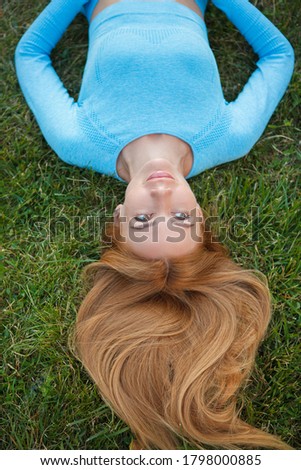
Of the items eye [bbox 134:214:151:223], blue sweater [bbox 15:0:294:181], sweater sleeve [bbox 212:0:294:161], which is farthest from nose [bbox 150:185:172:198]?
sweater sleeve [bbox 212:0:294:161]

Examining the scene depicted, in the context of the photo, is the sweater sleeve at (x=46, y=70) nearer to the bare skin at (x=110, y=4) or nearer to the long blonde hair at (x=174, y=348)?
the bare skin at (x=110, y=4)

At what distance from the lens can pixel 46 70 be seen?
3.51m

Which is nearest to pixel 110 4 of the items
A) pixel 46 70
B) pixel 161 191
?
pixel 46 70

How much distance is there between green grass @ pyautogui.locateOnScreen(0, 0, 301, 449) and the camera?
3.20 meters

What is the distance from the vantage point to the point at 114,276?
3.07 metres

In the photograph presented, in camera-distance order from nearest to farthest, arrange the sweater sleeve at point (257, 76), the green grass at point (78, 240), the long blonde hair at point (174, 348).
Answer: the long blonde hair at point (174, 348), the green grass at point (78, 240), the sweater sleeve at point (257, 76)

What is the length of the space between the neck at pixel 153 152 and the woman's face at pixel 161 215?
20 cm

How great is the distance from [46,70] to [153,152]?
3.39 feet

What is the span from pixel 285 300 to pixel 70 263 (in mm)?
1403

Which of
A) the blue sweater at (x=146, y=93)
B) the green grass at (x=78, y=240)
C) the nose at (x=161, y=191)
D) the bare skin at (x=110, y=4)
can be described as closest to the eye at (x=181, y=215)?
the nose at (x=161, y=191)

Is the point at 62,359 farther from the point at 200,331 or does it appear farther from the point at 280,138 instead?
the point at 280,138

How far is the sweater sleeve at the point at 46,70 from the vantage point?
3318 millimetres

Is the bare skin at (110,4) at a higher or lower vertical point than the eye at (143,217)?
higher

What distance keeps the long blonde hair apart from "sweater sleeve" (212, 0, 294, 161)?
0.78 m
